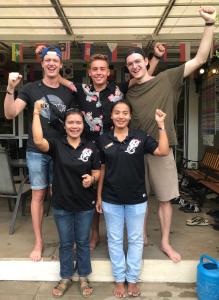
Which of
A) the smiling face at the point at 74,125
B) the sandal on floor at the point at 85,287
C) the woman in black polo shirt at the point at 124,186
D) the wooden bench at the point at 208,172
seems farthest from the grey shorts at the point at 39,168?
the wooden bench at the point at 208,172

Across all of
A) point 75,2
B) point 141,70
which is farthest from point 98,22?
point 141,70

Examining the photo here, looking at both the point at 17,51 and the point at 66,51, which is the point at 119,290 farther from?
the point at 17,51

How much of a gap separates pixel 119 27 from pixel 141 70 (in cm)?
205

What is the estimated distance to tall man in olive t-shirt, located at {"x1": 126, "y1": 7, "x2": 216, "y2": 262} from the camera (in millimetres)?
3188

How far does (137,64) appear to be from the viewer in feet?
10.4

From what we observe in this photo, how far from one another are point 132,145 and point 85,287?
3.90ft

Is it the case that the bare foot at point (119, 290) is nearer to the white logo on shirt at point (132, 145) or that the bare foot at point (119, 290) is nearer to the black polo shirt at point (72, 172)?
the black polo shirt at point (72, 172)

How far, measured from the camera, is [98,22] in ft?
15.8

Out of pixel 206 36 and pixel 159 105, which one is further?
pixel 159 105

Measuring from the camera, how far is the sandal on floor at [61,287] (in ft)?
10.0

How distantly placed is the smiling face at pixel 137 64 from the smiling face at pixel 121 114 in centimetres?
38

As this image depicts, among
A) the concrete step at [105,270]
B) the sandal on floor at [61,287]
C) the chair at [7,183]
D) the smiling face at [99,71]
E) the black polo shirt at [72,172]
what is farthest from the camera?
the chair at [7,183]

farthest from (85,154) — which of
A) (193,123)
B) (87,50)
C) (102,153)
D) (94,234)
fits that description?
(193,123)

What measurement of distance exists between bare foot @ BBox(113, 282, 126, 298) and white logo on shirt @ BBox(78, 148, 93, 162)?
→ 1025 mm
